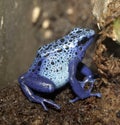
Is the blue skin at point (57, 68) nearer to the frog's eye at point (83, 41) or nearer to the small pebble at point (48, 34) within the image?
the frog's eye at point (83, 41)

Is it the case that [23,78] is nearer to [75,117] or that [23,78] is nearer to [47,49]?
[47,49]

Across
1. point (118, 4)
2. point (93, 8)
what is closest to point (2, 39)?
point (93, 8)

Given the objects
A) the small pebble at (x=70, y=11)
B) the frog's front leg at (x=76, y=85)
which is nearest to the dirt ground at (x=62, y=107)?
the frog's front leg at (x=76, y=85)

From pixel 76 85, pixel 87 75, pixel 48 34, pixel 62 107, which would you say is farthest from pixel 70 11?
pixel 62 107

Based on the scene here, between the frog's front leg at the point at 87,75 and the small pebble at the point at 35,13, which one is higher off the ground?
the small pebble at the point at 35,13

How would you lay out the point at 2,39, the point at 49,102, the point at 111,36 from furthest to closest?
the point at 2,39
the point at 49,102
the point at 111,36

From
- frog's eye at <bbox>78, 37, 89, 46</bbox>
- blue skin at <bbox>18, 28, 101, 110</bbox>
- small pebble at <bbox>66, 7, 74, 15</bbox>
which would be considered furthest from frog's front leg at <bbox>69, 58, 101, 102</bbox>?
small pebble at <bbox>66, 7, 74, 15</bbox>

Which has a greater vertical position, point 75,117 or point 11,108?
point 11,108
